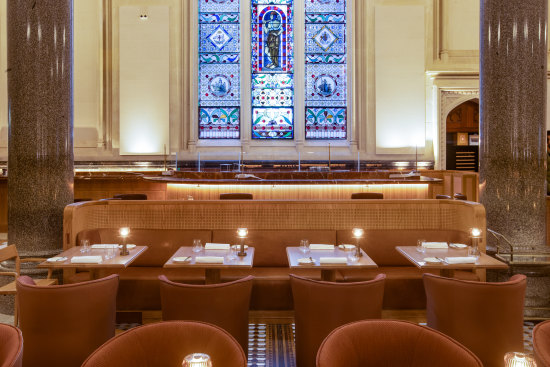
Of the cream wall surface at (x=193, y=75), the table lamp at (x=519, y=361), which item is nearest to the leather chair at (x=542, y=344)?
the table lamp at (x=519, y=361)

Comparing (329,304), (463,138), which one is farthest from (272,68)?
(329,304)

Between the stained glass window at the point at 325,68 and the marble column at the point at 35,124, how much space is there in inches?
303

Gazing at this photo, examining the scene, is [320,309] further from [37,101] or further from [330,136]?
[330,136]

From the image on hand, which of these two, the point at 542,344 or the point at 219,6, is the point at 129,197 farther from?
the point at 219,6

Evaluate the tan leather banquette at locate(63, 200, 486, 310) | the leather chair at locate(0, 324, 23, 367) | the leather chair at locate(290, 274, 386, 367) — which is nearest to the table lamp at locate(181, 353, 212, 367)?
the leather chair at locate(0, 324, 23, 367)

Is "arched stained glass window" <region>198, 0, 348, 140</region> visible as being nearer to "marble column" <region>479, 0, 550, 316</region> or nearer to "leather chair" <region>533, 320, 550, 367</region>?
"marble column" <region>479, 0, 550, 316</region>

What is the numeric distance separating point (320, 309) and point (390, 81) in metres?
9.26

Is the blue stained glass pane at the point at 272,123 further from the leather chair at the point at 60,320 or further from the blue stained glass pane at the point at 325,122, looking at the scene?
the leather chair at the point at 60,320

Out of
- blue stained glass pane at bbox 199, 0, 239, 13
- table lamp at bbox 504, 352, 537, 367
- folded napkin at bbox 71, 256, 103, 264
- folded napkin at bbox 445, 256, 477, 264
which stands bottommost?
folded napkin at bbox 445, 256, 477, 264

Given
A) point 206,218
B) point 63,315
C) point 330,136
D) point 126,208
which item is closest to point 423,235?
point 206,218

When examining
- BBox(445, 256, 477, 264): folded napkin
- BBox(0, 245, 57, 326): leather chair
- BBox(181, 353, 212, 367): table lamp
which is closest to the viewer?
BBox(181, 353, 212, 367): table lamp

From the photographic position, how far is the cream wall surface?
11219 millimetres

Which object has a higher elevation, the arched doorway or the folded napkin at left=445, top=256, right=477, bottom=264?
the arched doorway

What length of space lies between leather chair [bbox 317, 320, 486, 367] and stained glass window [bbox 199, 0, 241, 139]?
32.8 feet
